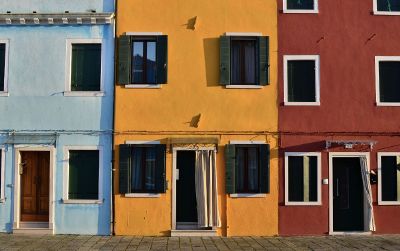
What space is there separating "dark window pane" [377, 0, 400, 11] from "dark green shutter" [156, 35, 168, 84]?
22.7 feet

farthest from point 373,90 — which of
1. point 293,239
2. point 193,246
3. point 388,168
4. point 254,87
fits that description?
point 193,246

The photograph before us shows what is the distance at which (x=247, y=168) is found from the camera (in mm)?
16734

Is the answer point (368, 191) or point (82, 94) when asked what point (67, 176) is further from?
point (368, 191)

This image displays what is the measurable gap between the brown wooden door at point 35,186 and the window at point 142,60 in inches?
141

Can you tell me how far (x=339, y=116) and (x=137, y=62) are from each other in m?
6.54

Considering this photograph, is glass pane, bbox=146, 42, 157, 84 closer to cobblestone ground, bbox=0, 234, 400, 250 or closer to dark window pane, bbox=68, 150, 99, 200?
dark window pane, bbox=68, 150, 99, 200

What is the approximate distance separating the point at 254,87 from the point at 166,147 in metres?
3.29

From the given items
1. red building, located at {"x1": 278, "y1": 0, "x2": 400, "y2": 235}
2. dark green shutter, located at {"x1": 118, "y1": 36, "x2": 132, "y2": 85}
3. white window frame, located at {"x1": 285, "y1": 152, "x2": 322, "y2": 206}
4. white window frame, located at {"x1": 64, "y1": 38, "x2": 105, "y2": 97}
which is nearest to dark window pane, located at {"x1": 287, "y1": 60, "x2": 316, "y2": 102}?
red building, located at {"x1": 278, "y1": 0, "x2": 400, "y2": 235}

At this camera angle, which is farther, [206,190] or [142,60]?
[142,60]

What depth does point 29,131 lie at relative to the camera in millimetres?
16609

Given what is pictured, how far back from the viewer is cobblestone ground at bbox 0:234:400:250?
1458cm

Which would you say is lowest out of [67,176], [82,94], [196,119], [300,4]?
[67,176]

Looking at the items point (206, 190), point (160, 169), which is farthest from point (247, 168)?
point (160, 169)

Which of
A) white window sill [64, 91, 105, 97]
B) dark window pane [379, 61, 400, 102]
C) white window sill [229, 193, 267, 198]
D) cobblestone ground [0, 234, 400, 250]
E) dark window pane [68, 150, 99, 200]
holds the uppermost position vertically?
dark window pane [379, 61, 400, 102]
